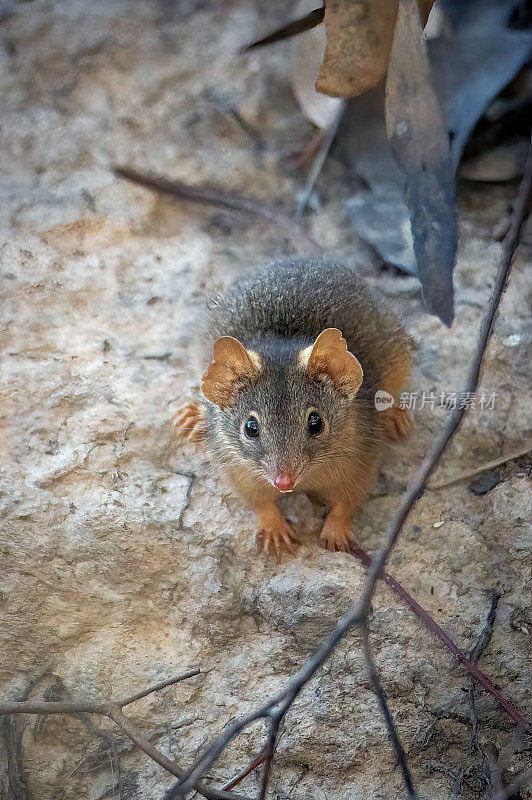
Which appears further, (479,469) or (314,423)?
(479,469)

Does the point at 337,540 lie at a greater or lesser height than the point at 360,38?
lesser

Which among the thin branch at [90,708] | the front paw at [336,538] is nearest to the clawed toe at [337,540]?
the front paw at [336,538]

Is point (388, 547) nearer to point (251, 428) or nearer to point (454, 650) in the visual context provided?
point (454, 650)

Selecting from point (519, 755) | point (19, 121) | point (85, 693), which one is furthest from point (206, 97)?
point (519, 755)

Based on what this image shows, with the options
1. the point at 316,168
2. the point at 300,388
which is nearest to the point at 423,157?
the point at 300,388

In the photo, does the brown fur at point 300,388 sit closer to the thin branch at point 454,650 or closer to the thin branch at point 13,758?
the thin branch at point 454,650
